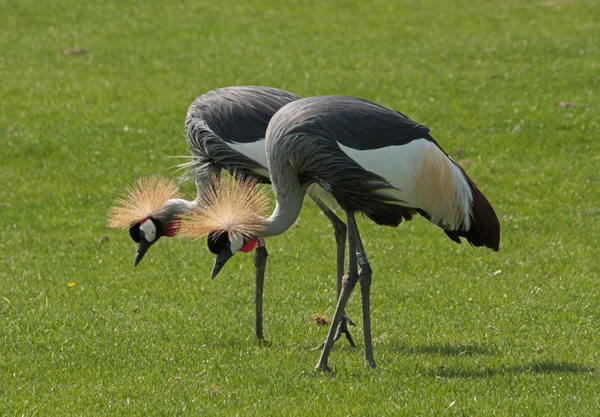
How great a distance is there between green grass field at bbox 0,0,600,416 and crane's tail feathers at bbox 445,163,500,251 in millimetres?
819

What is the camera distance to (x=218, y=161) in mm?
7773

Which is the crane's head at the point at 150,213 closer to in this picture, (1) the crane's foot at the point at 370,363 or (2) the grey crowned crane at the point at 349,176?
(2) the grey crowned crane at the point at 349,176

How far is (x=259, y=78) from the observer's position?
650 inches

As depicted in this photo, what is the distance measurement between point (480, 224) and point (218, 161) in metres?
2.04

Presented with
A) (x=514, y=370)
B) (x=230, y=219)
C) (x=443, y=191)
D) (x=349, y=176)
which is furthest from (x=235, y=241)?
(x=514, y=370)

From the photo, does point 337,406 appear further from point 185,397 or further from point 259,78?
point 259,78

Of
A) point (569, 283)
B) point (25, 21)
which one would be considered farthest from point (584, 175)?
point (25, 21)

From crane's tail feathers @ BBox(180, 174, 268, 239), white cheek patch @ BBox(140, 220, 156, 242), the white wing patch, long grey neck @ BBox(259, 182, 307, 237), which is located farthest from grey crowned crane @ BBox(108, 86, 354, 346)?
the white wing patch

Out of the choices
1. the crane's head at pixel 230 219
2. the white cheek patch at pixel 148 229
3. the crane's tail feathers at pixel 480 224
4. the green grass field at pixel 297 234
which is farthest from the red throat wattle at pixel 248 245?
the crane's tail feathers at pixel 480 224

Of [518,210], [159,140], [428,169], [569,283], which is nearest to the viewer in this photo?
[428,169]

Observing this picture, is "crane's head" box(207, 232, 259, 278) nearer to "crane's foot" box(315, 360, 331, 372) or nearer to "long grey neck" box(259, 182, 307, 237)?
"long grey neck" box(259, 182, 307, 237)

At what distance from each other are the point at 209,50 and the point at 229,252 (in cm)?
1180

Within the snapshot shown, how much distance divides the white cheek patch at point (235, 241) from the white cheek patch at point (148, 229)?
1050mm

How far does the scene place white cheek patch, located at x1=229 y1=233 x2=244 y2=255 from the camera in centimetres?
692
